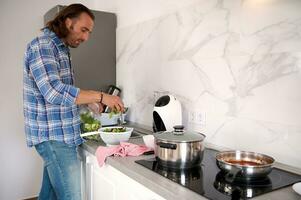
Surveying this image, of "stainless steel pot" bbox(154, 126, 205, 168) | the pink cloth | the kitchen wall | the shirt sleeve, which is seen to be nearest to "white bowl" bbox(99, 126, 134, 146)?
the pink cloth

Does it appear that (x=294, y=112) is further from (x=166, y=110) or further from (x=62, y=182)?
(x=62, y=182)

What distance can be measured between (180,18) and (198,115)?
589 millimetres

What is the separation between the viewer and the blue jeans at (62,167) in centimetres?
137

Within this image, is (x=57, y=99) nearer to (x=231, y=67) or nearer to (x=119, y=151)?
(x=119, y=151)

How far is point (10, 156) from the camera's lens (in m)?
2.45

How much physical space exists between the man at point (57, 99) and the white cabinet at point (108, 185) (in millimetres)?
91

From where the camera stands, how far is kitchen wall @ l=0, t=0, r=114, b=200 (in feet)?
7.80

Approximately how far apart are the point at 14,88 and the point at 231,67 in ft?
6.26

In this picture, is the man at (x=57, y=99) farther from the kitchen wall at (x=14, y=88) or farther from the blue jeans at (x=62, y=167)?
the kitchen wall at (x=14, y=88)

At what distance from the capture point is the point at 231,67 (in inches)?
53.8

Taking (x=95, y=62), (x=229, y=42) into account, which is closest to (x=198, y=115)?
(x=229, y=42)

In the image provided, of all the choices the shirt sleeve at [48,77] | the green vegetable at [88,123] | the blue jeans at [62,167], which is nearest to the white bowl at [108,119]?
the green vegetable at [88,123]

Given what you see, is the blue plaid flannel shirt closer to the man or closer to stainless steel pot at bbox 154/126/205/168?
the man

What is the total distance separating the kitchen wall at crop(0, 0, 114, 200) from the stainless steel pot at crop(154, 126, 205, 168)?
169 centimetres
